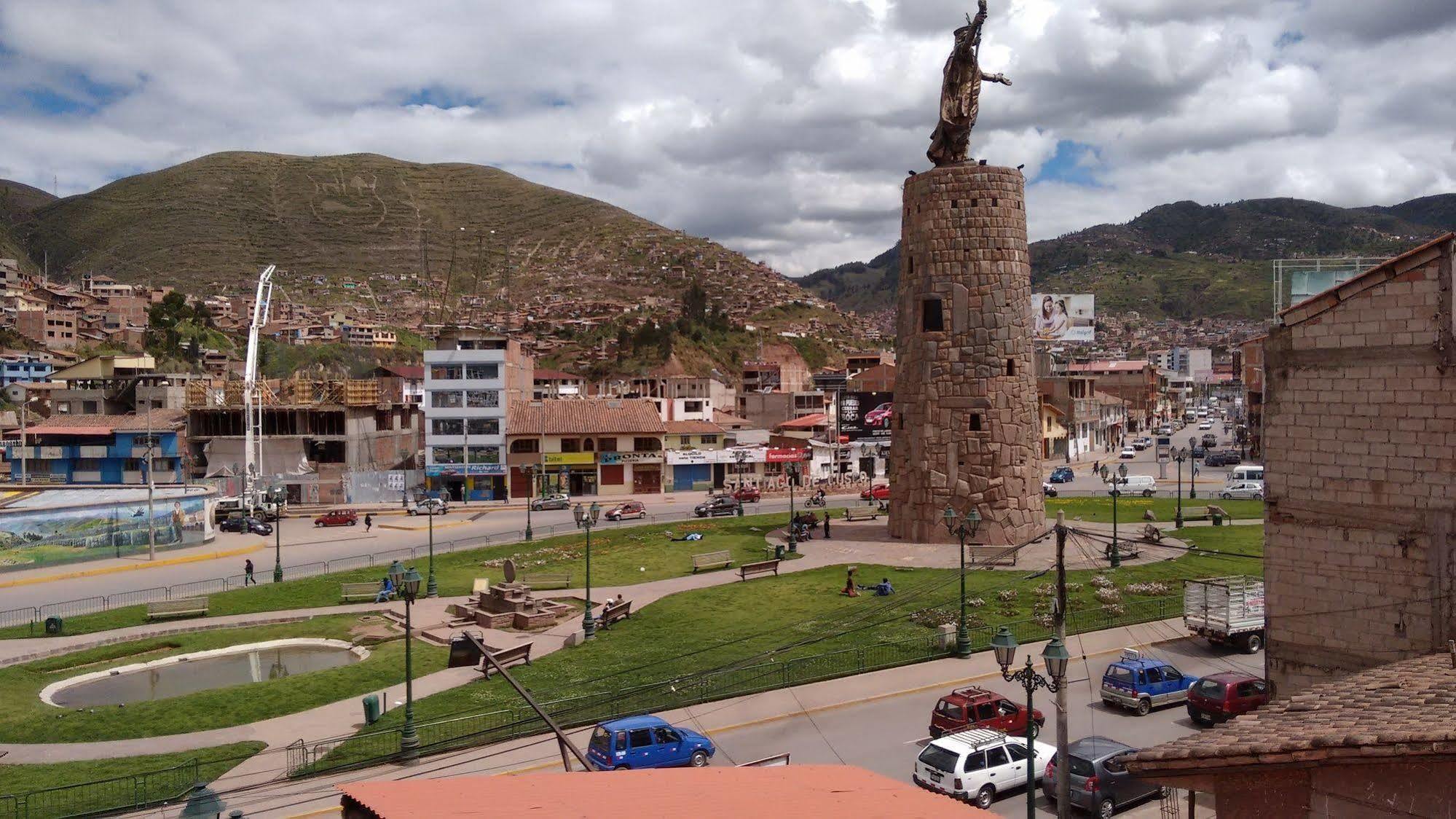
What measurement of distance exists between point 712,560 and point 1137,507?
76.8 feet

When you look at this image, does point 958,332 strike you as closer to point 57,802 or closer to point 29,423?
point 57,802

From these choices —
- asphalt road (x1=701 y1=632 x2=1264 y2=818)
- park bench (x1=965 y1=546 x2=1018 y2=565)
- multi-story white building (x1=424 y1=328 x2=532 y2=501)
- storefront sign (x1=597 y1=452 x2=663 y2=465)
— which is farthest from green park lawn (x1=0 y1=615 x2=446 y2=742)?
storefront sign (x1=597 y1=452 x2=663 y2=465)

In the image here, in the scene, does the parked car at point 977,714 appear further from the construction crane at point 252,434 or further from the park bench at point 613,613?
the construction crane at point 252,434

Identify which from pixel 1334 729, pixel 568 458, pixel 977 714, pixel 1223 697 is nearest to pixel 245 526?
pixel 568 458

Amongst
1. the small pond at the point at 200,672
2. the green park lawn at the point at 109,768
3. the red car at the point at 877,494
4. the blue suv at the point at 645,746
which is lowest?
the small pond at the point at 200,672

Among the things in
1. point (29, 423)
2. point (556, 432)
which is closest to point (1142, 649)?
point (556, 432)

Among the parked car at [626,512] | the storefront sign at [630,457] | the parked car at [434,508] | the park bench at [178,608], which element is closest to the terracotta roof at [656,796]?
the park bench at [178,608]

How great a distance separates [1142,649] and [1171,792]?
9.34 m

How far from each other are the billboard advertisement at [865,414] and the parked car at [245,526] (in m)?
34.2

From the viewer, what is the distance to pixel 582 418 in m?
63.5

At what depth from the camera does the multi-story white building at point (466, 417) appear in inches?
2413

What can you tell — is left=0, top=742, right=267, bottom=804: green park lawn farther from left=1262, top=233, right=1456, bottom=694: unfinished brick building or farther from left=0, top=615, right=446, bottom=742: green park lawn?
left=1262, top=233, right=1456, bottom=694: unfinished brick building

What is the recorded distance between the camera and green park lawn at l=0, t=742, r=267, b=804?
50.8ft

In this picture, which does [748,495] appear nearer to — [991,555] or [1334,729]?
[991,555]
